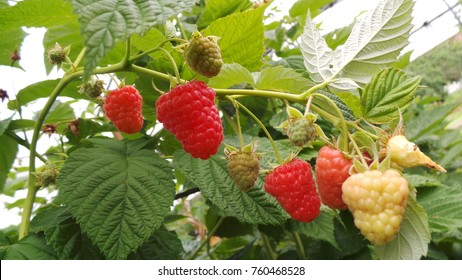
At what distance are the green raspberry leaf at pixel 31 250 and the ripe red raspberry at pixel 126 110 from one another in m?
0.22

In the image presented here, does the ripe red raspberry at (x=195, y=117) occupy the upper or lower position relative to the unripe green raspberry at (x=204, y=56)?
lower

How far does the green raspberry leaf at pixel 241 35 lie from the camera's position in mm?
733

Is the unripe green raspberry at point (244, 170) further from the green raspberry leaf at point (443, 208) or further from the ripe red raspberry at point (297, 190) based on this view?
the green raspberry leaf at point (443, 208)

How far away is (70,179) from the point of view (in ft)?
2.35

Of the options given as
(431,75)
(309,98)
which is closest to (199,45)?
(309,98)

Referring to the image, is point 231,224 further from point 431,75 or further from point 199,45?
point 431,75

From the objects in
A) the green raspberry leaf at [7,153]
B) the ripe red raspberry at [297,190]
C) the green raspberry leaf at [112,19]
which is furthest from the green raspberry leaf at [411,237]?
the green raspberry leaf at [7,153]

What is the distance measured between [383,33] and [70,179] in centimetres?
51

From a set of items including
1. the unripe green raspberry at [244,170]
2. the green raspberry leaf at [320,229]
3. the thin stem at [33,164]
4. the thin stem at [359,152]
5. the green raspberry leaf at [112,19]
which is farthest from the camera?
the green raspberry leaf at [320,229]

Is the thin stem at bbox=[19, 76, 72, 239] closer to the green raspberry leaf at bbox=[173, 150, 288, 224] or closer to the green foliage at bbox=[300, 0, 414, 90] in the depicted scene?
the green raspberry leaf at bbox=[173, 150, 288, 224]

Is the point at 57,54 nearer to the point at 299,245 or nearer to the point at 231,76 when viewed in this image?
the point at 231,76

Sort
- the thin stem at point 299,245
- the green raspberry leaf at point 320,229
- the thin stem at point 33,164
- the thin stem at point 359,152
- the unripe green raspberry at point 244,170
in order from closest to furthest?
1. the thin stem at point 359,152
2. the unripe green raspberry at point 244,170
3. the thin stem at point 33,164
4. the green raspberry leaf at point 320,229
5. the thin stem at point 299,245

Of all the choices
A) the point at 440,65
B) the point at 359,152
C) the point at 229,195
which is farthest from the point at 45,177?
the point at 440,65

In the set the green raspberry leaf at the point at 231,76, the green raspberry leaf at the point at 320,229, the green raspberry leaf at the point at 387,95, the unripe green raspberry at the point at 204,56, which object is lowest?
the green raspberry leaf at the point at 320,229
